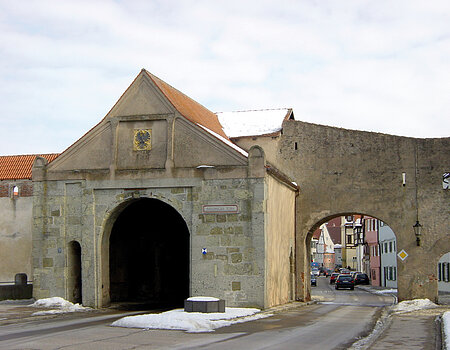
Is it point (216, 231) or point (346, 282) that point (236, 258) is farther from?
point (346, 282)

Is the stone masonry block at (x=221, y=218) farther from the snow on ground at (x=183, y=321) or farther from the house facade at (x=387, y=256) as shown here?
the house facade at (x=387, y=256)

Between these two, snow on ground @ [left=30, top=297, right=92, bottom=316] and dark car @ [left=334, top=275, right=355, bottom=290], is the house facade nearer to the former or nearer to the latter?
dark car @ [left=334, top=275, right=355, bottom=290]

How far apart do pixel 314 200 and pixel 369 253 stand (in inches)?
1867

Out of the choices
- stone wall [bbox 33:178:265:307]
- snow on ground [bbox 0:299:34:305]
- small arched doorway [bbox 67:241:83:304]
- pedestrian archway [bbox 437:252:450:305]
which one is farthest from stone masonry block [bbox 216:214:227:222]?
pedestrian archway [bbox 437:252:450:305]

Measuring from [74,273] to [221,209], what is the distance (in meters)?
6.55

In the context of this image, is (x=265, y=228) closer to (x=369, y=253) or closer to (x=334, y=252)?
(x=369, y=253)

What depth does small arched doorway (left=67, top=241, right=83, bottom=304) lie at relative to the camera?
25969 mm

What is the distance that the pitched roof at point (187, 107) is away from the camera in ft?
86.7

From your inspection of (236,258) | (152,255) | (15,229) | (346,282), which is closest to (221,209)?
(236,258)

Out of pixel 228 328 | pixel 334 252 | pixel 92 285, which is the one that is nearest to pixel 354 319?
pixel 228 328

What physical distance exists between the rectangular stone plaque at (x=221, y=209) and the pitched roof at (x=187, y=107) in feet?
11.7

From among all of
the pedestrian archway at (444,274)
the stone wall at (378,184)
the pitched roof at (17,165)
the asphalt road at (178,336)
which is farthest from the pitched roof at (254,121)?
the pedestrian archway at (444,274)

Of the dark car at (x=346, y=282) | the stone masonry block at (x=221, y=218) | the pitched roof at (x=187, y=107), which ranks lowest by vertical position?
the dark car at (x=346, y=282)

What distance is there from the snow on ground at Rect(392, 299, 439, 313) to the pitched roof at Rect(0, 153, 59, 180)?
22.7 meters
